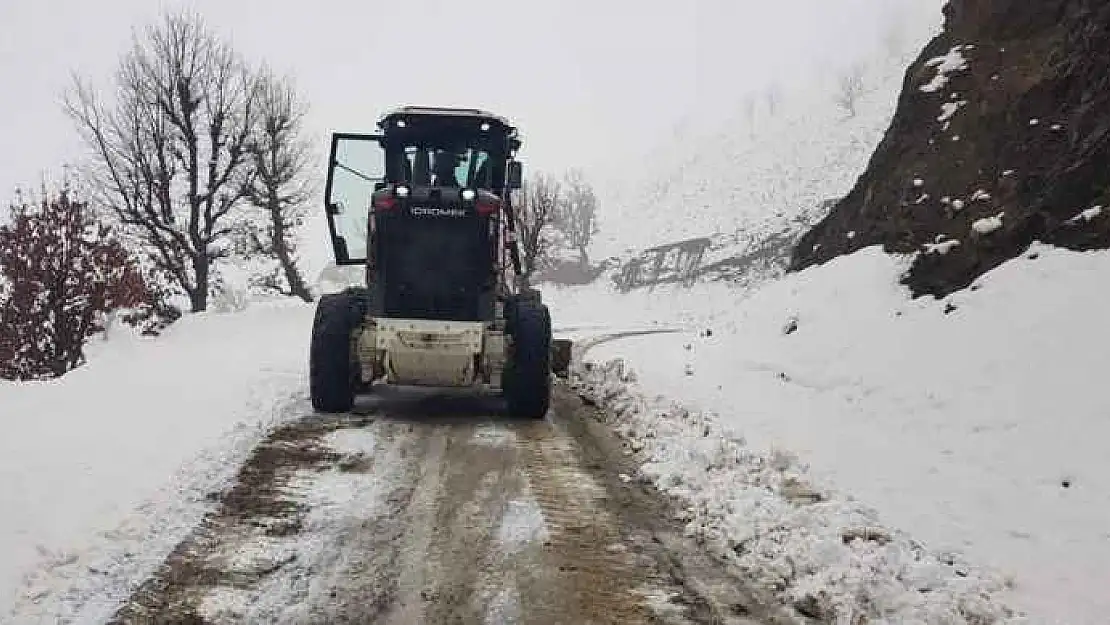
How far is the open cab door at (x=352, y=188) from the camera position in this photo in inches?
365

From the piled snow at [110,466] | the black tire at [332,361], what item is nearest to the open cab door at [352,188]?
the black tire at [332,361]

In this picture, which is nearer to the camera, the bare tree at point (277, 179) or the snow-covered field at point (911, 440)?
the snow-covered field at point (911, 440)

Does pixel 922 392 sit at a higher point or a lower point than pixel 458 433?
higher

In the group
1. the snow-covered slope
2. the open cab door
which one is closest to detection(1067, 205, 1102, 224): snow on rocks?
the open cab door

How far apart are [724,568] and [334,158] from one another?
21.2 feet

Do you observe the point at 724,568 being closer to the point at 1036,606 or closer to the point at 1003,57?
the point at 1036,606

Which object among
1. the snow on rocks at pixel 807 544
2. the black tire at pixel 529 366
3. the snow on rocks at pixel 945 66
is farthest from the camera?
the snow on rocks at pixel 945 66

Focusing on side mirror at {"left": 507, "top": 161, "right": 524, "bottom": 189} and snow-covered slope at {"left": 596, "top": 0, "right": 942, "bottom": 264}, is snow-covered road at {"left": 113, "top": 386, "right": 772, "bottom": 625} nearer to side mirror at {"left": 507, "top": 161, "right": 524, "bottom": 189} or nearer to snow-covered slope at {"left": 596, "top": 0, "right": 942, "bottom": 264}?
side mirror at {"left": 507, "top": 161, "right": 524, "bottom": 189}

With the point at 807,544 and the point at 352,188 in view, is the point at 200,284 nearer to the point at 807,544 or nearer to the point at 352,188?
the point at 352,188

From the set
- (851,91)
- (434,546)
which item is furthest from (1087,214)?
(851,91)

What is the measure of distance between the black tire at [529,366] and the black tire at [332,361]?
64.6 inches

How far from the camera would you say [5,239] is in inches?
682

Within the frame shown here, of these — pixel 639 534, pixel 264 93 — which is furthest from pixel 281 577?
pixel 264 93

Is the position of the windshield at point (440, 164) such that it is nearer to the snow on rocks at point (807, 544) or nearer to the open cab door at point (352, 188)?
the open cab door at point (352, 188)
